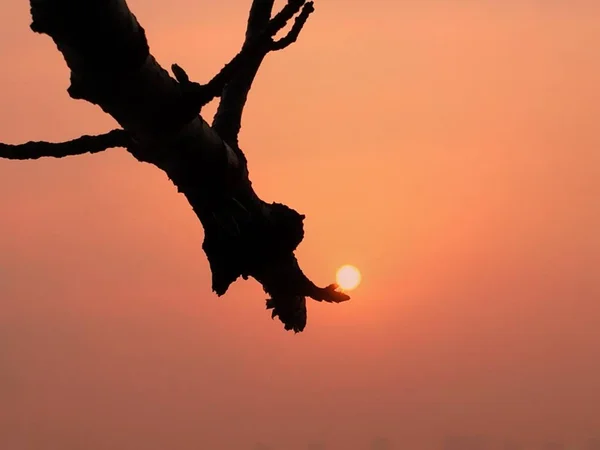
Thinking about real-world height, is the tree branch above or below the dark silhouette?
above

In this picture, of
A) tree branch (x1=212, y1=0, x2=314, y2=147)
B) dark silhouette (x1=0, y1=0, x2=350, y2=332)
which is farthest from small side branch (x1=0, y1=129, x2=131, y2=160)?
tree branch (x1=212, y1=0, x2=314, y2=147)

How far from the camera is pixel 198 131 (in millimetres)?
3957

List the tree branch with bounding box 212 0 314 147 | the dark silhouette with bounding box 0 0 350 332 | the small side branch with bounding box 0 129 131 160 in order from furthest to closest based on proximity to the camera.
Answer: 1. the tree branch with bounding box 212 0 314 147
2. the small side branch with bounding box 0 129 131 160
3. the dark silhouette with bounding box 0 0 350 332

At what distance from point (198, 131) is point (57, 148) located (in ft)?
2.27

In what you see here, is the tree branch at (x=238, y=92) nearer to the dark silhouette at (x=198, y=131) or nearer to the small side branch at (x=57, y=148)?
the dark silhouette at (x=198, y=131)

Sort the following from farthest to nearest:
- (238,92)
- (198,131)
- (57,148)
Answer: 1. (238,92)
2. (198,131)
3. (57,148)

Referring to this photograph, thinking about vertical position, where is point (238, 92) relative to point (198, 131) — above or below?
above

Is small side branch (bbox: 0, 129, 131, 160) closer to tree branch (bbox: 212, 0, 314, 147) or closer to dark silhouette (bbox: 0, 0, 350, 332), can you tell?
dark silhouette (bbox: 0, 0, 350, 332)

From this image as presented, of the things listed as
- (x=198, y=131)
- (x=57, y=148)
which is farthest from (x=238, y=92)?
(x=57, y=148)

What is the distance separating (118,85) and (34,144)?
0.50 metres

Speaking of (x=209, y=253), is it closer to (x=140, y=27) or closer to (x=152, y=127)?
(x=152, y=127)

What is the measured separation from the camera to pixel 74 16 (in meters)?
2.97

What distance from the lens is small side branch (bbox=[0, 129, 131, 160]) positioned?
3560 millimetres

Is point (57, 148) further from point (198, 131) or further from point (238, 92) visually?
point (238, 92)
